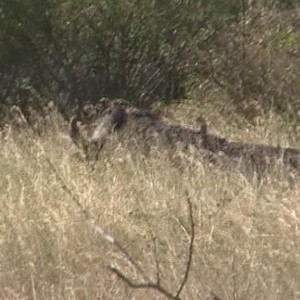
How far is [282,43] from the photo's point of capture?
A: 988cm

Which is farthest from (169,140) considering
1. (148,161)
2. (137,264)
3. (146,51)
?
(146,51)

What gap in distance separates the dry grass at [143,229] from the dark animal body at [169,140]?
0.36 meters

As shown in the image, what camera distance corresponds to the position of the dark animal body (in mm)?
6250

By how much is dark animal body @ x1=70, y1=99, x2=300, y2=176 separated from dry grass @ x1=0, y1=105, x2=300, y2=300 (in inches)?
14.3

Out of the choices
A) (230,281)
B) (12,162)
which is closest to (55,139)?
(12,162)

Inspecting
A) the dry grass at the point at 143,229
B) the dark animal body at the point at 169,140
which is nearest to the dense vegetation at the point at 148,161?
the dry grass at the point at 143,229

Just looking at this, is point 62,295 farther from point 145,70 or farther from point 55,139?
point 145,70

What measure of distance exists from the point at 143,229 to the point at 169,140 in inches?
79.3

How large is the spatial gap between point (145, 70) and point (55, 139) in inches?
123

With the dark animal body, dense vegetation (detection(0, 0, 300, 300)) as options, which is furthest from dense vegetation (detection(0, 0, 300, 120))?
the dark animal body

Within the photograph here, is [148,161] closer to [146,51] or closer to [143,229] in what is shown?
[143,229]

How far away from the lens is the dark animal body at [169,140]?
625 centimetres

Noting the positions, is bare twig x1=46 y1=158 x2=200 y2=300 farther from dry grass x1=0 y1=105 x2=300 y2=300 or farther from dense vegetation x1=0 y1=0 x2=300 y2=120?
dense vegetation x1=0 y1=0 x2=300 y2=120

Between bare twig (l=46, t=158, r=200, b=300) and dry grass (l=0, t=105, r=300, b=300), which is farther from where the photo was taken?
dry grass (l=0, t=105, r=300, b=300)
